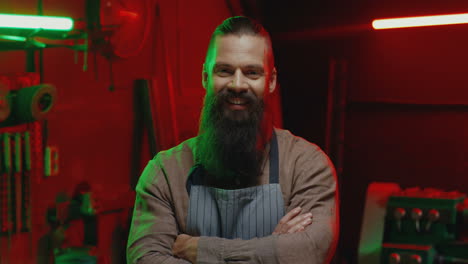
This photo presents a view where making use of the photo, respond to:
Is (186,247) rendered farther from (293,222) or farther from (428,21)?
(428,21)

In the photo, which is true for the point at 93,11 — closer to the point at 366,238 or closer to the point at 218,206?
the point at 218,206

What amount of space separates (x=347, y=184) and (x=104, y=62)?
2638mm

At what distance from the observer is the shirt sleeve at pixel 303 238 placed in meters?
2.37

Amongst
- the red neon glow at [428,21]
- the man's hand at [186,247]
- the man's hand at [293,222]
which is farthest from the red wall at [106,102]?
the red neon glow at [428,21]

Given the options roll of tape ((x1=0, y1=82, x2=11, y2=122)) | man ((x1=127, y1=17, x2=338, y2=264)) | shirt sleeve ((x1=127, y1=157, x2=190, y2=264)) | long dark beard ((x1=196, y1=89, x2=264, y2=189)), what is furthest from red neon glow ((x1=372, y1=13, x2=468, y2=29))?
roll of tape ((x1=0, y1=82, x2=11, y2=122))

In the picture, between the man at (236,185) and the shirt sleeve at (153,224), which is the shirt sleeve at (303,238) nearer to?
the man at (236,185)

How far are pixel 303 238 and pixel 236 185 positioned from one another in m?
0.44

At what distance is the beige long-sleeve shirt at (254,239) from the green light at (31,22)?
2.62 ft

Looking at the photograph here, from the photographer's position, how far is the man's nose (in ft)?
8.27

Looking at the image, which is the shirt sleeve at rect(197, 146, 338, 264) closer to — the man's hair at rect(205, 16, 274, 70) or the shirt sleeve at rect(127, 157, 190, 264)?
the shirt sleeve at rect(127, 157, 190, 264)

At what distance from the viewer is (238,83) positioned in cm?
252

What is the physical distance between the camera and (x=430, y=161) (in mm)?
4945

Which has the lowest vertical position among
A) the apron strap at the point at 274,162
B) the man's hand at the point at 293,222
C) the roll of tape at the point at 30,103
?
the man's hand at the point at 293,222

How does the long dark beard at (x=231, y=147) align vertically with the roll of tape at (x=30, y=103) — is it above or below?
below
